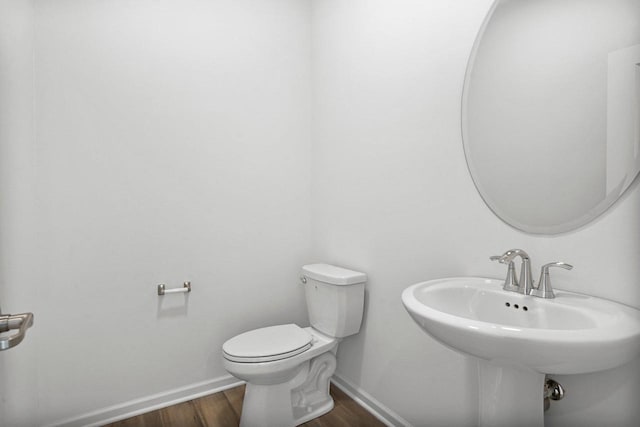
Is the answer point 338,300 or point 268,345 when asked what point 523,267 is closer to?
point 338,300

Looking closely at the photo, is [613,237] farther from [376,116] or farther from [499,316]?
[376,116]

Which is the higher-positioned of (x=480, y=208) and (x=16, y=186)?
(x=16, y=186)

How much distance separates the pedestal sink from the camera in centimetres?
72

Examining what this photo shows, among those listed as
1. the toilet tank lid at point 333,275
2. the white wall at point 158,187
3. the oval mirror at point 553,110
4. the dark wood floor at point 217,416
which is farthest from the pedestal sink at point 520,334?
the white wall at point 158,187

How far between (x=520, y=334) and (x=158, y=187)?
5.58 ft

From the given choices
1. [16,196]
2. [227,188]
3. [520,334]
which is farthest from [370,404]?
[16,196]

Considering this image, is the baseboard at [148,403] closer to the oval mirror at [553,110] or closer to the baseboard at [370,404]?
the baseboard at [370,404]

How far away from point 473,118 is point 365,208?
69 centimetres

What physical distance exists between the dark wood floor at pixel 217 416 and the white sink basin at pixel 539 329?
945 millimetres

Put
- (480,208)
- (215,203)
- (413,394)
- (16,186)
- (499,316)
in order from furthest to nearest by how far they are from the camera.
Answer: (215,203)
(413,394)
(16,186)
(480,208)
(499,316)

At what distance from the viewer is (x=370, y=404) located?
1.77 meters

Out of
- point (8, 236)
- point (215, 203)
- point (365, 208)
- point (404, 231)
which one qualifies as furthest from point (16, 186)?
point (404, 231)

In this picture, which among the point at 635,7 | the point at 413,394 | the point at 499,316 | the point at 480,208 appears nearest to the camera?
the point at 635,7

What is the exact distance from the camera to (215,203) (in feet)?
6.37
